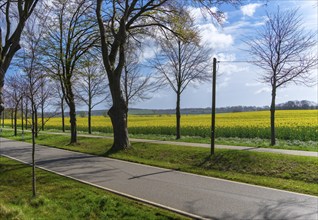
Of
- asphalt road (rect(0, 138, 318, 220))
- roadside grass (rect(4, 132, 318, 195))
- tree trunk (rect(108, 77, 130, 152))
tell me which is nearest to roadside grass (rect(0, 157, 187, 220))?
asphalt road (rect(0, 138, 318, 220))

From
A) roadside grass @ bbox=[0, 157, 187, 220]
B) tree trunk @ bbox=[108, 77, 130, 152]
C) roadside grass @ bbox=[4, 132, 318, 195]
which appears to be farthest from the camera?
tree trunk @ bbox=[108, 77, 130, 152]

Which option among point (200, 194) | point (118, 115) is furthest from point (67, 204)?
point (118, 115)

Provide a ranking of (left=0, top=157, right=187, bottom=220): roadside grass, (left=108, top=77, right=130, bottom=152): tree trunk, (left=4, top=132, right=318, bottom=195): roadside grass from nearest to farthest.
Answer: (left=0, top=157, right=187, bottom=220): roadside grass → (left=4, top=132, right=318, bottom=195): roadside grass → (left=108, top=77, right=130, bottom=152): tree trunk

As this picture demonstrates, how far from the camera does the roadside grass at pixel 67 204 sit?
7.02 m

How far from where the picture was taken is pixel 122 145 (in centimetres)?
1875

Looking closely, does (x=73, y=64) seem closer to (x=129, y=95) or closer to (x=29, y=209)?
(x=129, y=95)

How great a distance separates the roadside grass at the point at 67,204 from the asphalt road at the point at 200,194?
1.88 feet

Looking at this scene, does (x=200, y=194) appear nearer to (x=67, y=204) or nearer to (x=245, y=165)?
(x=67, y=204)

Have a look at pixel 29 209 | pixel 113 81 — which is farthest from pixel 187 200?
pixel 113 81

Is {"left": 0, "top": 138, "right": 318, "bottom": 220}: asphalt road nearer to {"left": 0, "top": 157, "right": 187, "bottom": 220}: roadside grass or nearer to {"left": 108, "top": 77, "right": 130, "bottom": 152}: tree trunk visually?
{"left": 0, "top": 157, "right": 187, "bottom": 220}: roadside grass

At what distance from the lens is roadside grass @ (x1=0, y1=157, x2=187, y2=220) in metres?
7.02

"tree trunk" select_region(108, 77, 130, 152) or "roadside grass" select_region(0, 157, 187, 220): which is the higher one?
"tree trunk" select_region(108, 77, 130, 152)

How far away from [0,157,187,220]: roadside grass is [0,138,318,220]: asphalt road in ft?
1.88

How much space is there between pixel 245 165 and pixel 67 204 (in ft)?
24.3
